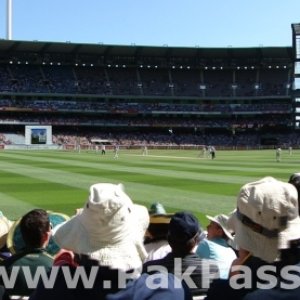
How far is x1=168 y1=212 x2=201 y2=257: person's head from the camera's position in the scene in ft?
13.5

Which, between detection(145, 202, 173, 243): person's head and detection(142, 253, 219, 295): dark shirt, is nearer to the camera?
detection(142, 253, 219, 295): dark shirt

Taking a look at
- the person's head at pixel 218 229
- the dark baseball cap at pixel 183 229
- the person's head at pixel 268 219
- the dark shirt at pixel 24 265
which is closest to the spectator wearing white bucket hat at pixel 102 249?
the person's head at pixel 268 219

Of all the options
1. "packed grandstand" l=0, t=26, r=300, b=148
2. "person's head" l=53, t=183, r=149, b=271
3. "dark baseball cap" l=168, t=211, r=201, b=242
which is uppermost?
"packed grandstand" l=0, t=26, r=300, b=148

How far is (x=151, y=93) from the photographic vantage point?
97938 mm

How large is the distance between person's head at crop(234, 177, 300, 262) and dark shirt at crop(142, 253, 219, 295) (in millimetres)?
1146

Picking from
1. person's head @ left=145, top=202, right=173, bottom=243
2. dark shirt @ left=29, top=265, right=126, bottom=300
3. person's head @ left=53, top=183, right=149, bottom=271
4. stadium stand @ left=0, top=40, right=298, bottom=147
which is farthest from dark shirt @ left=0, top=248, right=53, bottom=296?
stadium stand @ left=0, top=40, right=298, bottom=147

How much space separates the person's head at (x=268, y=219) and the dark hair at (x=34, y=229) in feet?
6.41

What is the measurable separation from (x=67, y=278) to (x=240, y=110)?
3781 inches

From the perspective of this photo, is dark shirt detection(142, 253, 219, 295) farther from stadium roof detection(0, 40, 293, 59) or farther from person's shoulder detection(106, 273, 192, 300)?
stadium roof detection(0, 40, 293, 59)

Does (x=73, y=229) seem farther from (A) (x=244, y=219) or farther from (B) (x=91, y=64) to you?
(B) (x=91, y=64)

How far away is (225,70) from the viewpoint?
102 meters

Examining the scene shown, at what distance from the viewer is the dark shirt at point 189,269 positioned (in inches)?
163

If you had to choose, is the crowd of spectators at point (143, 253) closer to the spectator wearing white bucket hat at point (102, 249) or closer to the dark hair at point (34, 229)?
the spectator wearing white bucket hat at point (102, 249)

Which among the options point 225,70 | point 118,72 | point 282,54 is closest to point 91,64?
point 118,72
